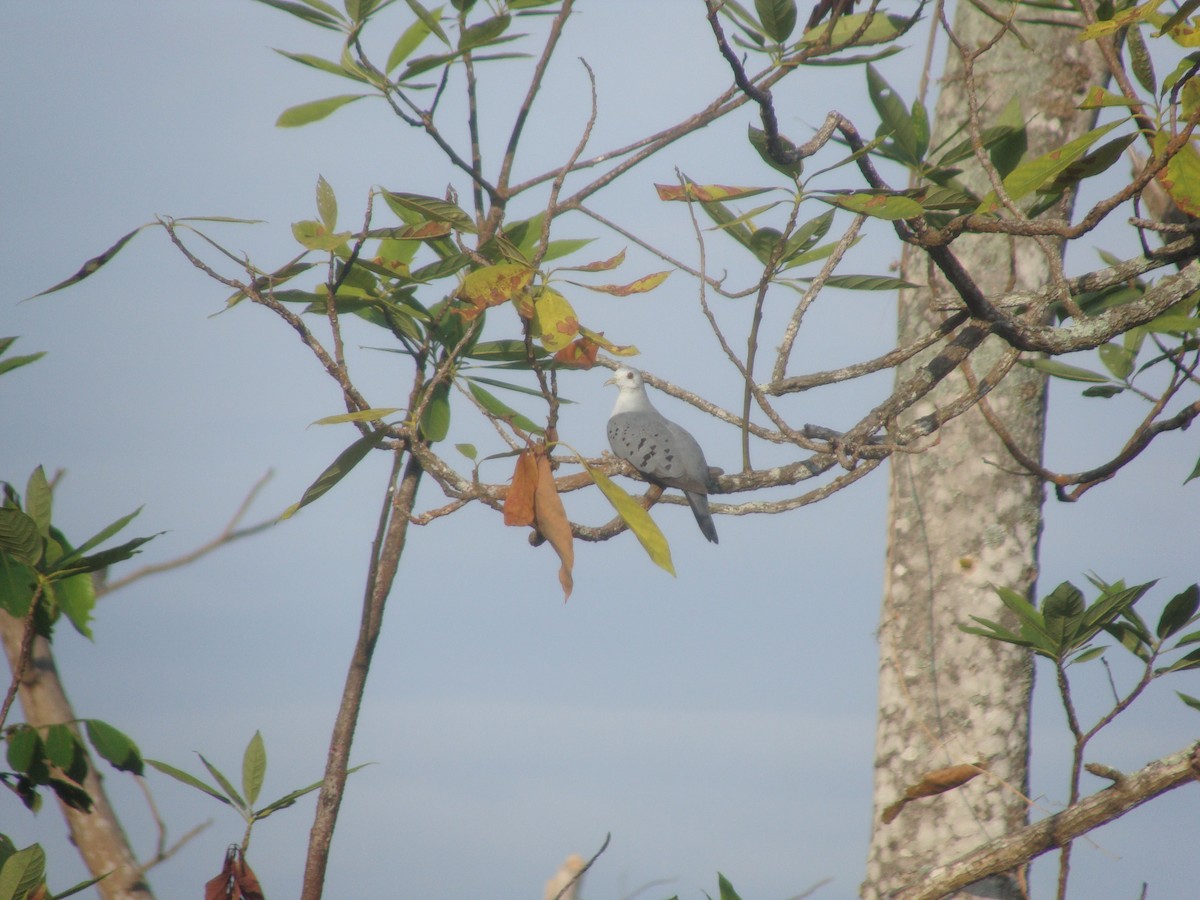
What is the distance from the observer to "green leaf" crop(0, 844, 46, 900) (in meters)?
2.31

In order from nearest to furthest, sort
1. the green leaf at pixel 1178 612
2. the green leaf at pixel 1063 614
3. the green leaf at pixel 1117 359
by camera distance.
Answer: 1. the green leaf at pixel 1063 614
2. the green leaf at pixel 1178 612
3. the green leaf at pixel 1117 359

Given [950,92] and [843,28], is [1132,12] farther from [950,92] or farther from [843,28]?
[950,92]

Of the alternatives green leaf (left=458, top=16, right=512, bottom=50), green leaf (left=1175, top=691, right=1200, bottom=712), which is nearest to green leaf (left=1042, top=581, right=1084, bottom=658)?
green leaf (left=1175, top=691, right=1200, bottom=712)

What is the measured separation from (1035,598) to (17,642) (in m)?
4.08

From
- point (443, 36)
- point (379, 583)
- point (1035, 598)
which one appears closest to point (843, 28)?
point (443, 36)

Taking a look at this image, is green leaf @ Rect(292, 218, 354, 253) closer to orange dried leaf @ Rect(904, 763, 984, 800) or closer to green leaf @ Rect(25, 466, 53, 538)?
green leaf @ Rect(25, 466, 53, 538)

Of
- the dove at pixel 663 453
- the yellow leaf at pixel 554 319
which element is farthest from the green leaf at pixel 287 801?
the dove at pixel 663 453

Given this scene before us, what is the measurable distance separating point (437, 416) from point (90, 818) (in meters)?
1.59

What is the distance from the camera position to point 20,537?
2600 mm

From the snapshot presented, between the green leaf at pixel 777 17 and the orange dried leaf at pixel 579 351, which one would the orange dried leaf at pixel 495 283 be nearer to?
the orange dried leaf at pixel 579 351

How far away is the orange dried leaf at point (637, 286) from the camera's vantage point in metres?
2.14

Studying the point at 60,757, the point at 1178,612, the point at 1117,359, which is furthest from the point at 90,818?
the point at 1117,359

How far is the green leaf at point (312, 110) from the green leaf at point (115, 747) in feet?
5.54

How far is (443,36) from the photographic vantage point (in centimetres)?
243
